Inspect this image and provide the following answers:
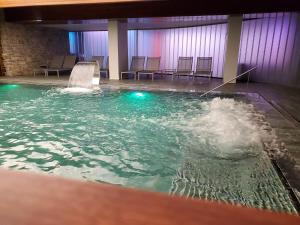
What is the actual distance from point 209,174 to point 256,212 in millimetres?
2299

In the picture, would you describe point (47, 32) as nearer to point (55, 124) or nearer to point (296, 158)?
point (55, 124)

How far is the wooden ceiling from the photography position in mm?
7676

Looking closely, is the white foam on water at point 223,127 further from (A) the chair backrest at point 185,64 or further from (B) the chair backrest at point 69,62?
(B) the chair backrest at point 69,62

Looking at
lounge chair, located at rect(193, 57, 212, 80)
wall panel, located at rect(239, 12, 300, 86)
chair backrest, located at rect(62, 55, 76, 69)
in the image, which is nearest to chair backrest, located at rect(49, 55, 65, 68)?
chair backrest, located at rect(62, 55, 76, 69)

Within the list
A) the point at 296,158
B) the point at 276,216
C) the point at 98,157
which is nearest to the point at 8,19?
the point at 98,157

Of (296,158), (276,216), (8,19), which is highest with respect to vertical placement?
(8,19)

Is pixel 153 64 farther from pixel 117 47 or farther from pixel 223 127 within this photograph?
pixel 223 127

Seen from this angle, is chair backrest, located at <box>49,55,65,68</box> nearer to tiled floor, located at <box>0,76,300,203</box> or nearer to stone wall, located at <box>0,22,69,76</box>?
stone wall, located at <box>0,22,69,76</box>

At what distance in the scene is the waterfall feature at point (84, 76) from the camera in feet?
30.8

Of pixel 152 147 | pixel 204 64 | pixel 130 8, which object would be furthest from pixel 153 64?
pixel 152 147

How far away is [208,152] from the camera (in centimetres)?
358

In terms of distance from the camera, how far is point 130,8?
29.3ft

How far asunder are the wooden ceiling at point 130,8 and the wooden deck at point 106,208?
6.96 meters

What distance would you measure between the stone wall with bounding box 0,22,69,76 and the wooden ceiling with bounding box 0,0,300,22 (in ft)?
3.39
